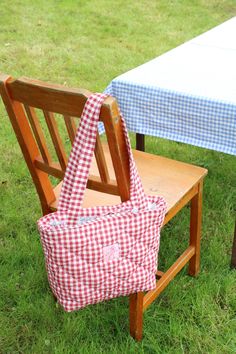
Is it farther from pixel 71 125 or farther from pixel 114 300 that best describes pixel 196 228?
pixel 71 125

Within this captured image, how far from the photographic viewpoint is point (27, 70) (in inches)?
211

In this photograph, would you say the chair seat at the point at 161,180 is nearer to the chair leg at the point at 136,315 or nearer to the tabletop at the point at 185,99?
the tabletop at the point at 185,99

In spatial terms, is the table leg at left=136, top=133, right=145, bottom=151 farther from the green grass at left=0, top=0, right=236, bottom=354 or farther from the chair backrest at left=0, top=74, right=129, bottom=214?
the chair backrest at left=0, top=74, right=129, bottom=214

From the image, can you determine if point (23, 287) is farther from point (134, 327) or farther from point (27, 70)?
point (27, 70)

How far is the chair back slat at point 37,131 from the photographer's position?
1959mm

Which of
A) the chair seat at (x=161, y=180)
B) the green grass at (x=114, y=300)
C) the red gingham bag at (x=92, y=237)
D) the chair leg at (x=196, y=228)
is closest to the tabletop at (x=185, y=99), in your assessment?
the chair seat at (x=161, y=180)

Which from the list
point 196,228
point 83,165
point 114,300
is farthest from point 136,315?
point 83,165

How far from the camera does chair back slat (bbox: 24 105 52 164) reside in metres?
1.96

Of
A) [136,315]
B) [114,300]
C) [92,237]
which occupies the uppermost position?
[92,237]

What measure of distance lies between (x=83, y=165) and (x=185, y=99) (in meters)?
0.79

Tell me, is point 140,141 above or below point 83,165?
below

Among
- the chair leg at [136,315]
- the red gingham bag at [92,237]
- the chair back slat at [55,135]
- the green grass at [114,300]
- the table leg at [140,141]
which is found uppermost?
the chair back slat at [55,135]

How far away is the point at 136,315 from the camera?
221 cm

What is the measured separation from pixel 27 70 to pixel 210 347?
3777mm
